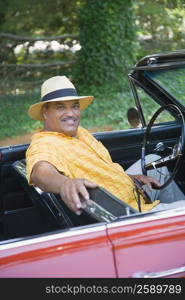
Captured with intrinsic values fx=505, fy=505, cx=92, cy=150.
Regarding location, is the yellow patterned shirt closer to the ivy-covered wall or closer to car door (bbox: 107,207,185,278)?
car door (bbox: 107,207,185,278)

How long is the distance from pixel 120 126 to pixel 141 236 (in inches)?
258

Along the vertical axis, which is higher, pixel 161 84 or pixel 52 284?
pixel 161 84

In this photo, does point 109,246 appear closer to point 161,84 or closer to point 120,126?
point 161,84

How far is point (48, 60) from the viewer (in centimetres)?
1227

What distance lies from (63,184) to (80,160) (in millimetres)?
566

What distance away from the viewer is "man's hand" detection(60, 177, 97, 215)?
2084 mm

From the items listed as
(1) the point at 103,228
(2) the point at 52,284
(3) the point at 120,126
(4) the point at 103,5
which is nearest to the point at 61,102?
(1) the point at 103,228

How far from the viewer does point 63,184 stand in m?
2.20

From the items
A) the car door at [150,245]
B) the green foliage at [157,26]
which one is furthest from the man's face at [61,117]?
the green foliage at [157,26]

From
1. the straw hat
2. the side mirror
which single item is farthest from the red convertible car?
the side mirror

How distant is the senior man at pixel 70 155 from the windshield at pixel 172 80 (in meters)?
0.60

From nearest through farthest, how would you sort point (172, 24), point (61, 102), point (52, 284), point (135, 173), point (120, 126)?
point (52, 284) < point (61, 102) < point (135, 173) < point (120, 126) < point (172, 24)

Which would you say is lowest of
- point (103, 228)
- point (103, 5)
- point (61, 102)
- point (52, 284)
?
point (52, 284)

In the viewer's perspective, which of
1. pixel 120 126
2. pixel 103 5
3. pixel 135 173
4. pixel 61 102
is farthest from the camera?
pixel 103 5
